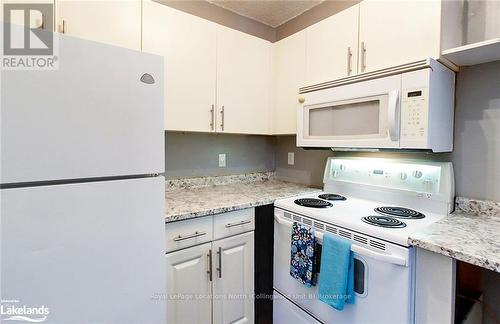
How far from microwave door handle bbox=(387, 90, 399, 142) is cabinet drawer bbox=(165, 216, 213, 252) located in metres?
1.08

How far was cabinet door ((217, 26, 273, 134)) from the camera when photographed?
1866mm

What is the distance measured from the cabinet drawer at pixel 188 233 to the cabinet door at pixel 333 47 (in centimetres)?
122

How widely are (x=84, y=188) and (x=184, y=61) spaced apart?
114cm

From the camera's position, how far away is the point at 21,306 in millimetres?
748

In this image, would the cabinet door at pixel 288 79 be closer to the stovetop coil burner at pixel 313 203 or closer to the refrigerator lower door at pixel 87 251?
the stovetop coil burner at pixel 313 203

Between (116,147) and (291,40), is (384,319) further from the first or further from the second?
(291,40)

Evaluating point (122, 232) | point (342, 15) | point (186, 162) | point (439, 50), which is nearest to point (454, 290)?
point (439, 50)

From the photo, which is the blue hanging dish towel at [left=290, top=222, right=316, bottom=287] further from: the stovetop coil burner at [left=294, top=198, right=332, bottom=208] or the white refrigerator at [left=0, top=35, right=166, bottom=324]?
the white refrigerator at [left=0, top=35, right=166, bottom=324]

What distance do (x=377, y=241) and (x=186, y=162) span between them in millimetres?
1453

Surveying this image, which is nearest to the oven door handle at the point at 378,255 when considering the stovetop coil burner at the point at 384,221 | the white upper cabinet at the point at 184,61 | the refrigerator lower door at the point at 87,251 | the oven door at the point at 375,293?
the oven door at the point at 375,293

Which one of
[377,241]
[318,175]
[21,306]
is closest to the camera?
[21,306]

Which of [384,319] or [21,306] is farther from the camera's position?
[384,319]

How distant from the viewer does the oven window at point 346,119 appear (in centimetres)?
145

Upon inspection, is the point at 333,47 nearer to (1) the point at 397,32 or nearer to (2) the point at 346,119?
(1) the point at 397,32
